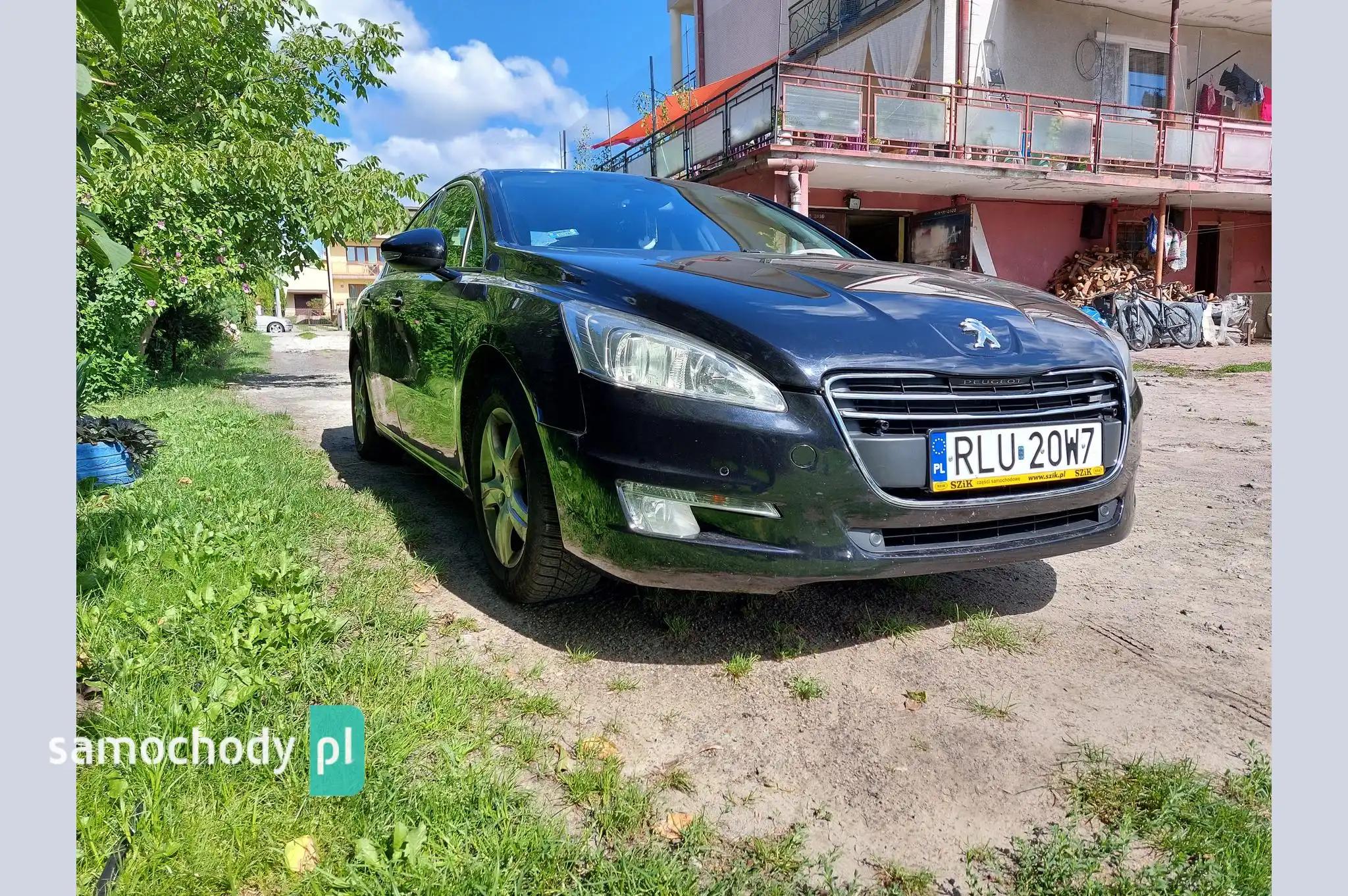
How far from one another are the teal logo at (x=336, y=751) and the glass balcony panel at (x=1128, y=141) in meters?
14.8

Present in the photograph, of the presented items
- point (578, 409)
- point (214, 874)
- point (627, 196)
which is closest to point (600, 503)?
point (578, 409)

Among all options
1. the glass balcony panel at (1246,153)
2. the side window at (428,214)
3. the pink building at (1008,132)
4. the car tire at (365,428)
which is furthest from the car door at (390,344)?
the glass balcony panel at (1246,153)

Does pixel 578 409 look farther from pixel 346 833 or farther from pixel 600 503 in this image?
pixel 346 833

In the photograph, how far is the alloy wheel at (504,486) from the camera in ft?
8.18

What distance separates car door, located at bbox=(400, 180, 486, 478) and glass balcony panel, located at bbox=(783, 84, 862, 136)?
9032 millimetres

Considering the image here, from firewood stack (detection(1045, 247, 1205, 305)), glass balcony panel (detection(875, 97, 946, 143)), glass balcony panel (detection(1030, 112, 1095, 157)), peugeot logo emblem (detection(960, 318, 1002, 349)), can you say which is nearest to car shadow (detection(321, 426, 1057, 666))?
peugeot logo emblem (detection(960, 318, 1002, 349))

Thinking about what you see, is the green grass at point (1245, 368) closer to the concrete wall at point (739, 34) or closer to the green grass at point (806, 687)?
A: the green grass at point (806, 687)

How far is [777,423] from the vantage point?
1957 millimetres

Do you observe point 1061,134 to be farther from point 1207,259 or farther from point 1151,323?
point 1207,259

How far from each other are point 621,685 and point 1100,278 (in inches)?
601

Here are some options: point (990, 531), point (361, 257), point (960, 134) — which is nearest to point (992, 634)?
point (990, 531)

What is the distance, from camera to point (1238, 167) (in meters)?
14.5

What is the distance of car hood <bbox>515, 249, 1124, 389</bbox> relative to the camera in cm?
203

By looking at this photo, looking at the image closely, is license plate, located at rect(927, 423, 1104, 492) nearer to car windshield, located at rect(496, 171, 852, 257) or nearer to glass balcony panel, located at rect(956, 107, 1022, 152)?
car windshield, located at rect(496, 171, 852, 257)
